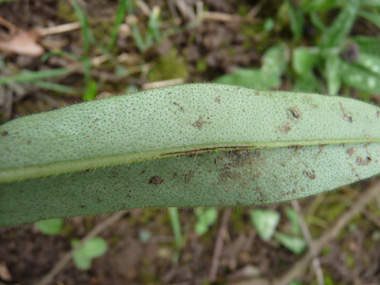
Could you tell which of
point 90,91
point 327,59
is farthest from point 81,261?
point 327,59

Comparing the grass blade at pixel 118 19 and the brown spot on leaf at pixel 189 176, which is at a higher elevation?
the grass blade at pixel 118 19

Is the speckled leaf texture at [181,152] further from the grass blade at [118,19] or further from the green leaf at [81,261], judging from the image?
the green leaf at [81,261]

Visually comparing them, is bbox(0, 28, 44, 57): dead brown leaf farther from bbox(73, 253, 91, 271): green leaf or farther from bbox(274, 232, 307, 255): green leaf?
bbox(274, 232, 307, 255): green leaf

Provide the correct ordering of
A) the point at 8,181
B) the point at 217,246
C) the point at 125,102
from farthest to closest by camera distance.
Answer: the point at 217,246, the point at 125,102, the point at 8,181

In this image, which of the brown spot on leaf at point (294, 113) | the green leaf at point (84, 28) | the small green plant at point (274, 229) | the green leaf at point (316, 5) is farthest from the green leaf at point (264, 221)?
the green leaf at point (84, 28)

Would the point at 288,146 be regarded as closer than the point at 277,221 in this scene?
Yes

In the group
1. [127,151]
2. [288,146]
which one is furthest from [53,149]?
[288,146]

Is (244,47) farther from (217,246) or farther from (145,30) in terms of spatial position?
(217,246)

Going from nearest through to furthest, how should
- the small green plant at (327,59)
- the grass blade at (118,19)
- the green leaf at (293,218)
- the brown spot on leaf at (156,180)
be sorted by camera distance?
the brown spot on leaf at (156,180), the grass blade at (118,19), the small green plant at (327,59), the green leaf at (293,218)
